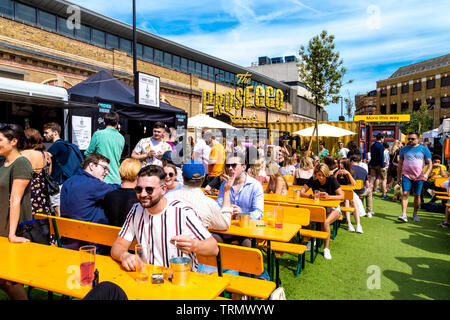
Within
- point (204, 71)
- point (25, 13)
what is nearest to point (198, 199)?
point (25, 13)

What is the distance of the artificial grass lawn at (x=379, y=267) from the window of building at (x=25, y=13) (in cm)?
1717

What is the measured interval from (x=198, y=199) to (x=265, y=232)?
91 centimetres

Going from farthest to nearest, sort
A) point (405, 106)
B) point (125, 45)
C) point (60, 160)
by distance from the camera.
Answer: point (405, 106)
point (125, 45)
point (60, 160)

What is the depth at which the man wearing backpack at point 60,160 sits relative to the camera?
15.7 ft

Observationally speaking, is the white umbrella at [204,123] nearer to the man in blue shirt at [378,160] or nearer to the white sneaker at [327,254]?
the man in blue shirt at [378,160]

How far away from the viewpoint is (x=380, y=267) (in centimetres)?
439

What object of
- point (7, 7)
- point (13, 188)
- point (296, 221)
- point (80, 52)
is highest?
point (7, 7)

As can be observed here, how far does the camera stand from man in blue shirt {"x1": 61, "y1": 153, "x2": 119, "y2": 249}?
3172 mm

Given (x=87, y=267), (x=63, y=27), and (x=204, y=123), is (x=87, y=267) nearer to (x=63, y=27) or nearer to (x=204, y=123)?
(x=204, y=123)

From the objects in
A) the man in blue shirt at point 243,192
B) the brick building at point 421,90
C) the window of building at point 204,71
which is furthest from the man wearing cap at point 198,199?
the brick building at point 421,90

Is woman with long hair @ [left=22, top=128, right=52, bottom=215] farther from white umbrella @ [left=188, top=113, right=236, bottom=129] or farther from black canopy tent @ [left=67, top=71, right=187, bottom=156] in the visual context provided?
white umbrella @ [left=188, top=113, right=236, bottom=129]

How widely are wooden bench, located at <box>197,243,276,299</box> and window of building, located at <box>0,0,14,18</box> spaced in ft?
59.6
